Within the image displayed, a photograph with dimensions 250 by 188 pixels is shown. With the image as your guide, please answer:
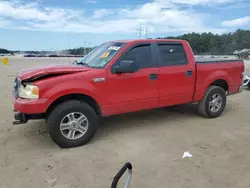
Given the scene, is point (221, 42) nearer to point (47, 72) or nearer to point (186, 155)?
point (186, 155)

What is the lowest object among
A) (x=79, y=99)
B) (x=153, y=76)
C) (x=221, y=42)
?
(x=79, y=99)

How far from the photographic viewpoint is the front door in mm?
4523

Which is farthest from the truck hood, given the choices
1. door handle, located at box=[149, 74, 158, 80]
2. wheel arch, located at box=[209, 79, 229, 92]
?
wheel arch, located at box=[209, 79, 229, 92]

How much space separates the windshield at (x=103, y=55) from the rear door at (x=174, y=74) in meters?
0.89

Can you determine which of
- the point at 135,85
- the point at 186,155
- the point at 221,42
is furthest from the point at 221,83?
the point at 221,42

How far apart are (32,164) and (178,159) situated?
7.13 feet

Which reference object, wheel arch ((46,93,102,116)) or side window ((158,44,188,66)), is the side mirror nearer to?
wheel arch ((46,93,102,116))

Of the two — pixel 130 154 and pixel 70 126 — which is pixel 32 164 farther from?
pixel 130 154

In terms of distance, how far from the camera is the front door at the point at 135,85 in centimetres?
452

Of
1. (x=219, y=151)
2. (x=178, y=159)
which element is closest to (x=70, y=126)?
(x=178, y=159)

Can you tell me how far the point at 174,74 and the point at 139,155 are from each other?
79.8 inches

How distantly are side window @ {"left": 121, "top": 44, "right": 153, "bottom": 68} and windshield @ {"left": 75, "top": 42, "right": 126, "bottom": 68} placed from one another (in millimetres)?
226

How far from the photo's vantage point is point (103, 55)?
4.87 meters

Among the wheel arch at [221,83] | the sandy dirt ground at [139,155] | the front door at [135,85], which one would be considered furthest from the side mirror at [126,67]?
the wheel arch at [221,83]
